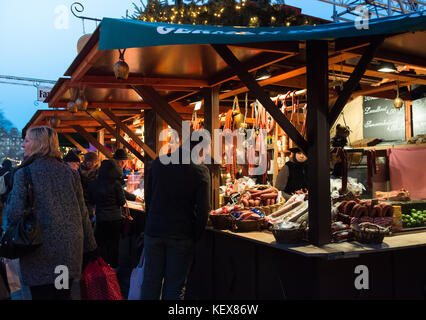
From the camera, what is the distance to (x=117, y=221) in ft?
20.2

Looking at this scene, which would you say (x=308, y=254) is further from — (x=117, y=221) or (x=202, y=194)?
(x=117, y=221)

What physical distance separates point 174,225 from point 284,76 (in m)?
2.45

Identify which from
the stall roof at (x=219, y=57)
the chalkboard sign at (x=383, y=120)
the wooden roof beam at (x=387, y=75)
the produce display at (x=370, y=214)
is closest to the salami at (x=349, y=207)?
the produce display at (x=370, y=214)

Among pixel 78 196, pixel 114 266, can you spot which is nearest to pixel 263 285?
pixel 78 196

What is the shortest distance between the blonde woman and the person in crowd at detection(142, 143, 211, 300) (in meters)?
0.79

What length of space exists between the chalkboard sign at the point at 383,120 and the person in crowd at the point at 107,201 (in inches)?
243

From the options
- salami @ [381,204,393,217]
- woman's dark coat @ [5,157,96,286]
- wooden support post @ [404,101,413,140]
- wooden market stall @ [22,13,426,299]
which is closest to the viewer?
woman's dark coat @ [5,157,96,286]

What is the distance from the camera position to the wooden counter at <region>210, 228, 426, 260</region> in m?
3.39

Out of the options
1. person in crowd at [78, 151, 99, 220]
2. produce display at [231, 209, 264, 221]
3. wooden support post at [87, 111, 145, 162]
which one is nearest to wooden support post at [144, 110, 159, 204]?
wooden support post at [87, 111, 145, 162]

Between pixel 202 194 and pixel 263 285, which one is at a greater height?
pixel 202 194

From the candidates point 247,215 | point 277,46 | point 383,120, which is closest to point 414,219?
point 247,215

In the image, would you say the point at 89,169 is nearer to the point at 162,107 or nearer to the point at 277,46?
the point at 162,107

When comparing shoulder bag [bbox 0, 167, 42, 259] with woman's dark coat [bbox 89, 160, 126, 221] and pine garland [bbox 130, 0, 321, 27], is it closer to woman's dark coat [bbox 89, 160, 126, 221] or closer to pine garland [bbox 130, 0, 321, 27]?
woman's dark coat [bbox 89, 160, 126, 221]
